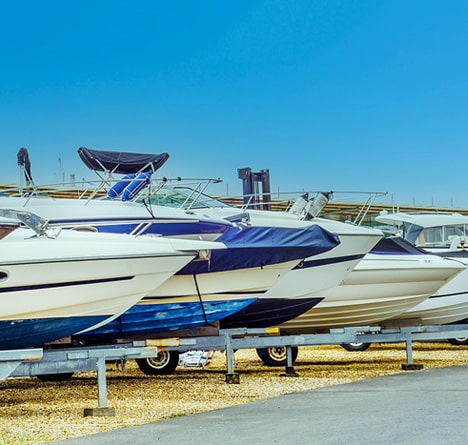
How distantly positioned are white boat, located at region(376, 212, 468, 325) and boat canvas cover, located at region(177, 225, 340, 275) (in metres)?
4.67

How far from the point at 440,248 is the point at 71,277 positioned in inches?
459

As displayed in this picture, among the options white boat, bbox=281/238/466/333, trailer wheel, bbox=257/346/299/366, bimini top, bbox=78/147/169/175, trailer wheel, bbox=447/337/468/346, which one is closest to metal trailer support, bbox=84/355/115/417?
bimini top, bbox=78/147/169/175

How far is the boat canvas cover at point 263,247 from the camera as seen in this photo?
13.2 metres

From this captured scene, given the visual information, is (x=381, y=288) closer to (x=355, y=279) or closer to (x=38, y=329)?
(x=355, y=279)

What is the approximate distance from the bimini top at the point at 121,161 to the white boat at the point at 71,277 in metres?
2.50

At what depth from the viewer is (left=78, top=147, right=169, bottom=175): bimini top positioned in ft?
45.1

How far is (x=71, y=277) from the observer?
10.7 metres

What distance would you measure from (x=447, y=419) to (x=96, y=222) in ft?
20.0

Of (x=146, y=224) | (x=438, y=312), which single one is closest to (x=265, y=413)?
(x=146, y=224)

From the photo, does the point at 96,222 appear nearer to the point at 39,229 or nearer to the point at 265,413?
the point at 39,229

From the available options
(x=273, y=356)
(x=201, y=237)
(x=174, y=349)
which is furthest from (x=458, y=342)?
(x=174, y=349)

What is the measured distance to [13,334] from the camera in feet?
35.1

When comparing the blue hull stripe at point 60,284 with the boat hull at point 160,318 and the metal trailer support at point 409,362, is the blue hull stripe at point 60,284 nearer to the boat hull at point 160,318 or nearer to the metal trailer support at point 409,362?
the boat hull at point 160,318

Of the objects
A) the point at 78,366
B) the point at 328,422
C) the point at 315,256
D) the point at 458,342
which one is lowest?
the point at 328,422
